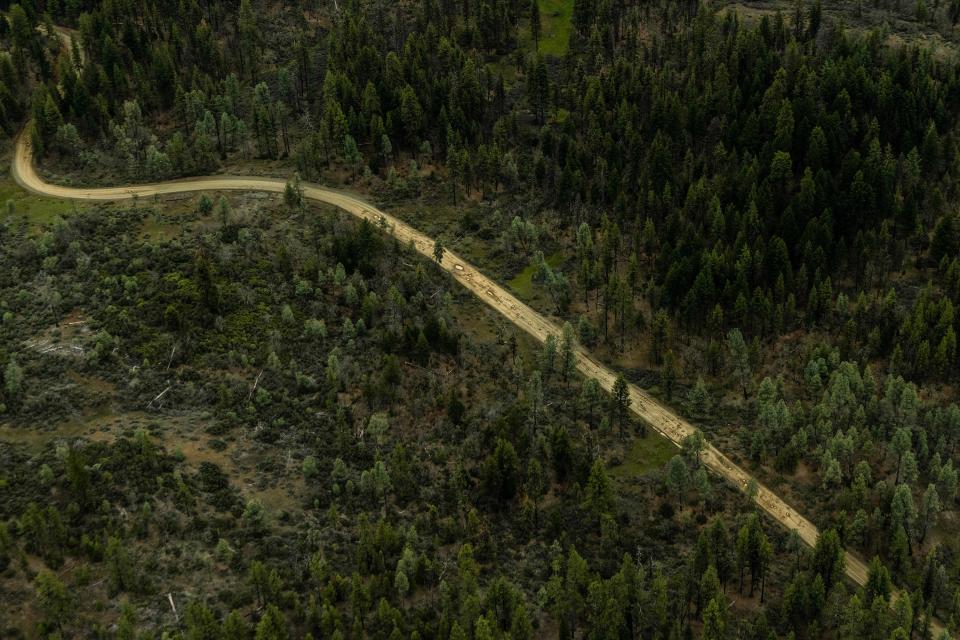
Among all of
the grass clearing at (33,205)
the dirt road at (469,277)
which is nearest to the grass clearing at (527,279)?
the dirt road at (469,277)

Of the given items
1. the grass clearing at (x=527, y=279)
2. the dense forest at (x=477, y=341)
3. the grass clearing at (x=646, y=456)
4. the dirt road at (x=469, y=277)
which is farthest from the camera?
the grass clearing at (x=527, y=279)

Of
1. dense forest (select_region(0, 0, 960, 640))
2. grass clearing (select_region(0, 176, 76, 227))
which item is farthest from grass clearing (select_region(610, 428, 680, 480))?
grass clearing (select_region(0, 176, 76, 227))

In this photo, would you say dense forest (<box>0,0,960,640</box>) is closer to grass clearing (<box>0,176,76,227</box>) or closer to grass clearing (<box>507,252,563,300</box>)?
grass clearing (<box>507,252,563,300</box>)

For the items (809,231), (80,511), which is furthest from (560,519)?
(809,231)

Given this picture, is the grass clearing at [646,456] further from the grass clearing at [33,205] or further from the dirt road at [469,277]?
the grass clearing at [33,205]

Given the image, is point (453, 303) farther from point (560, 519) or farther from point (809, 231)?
point (809, 231)

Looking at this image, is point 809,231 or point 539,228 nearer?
point 809,231
